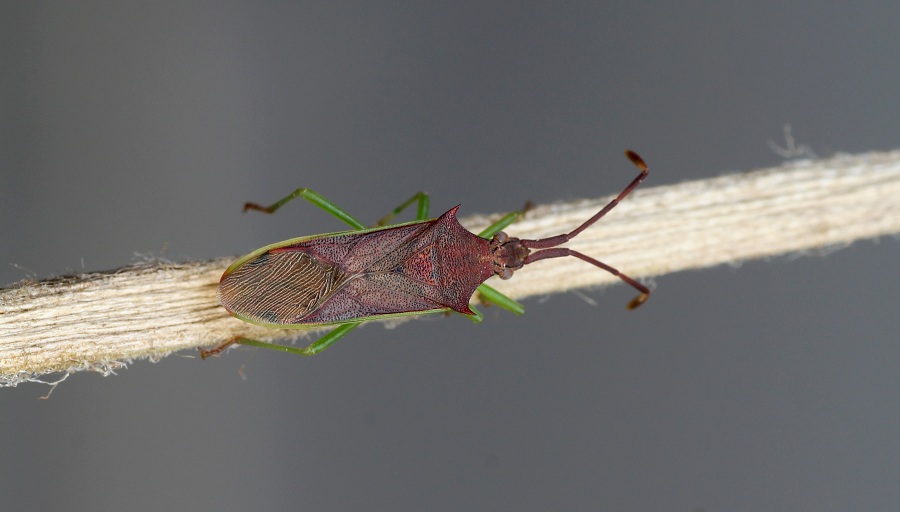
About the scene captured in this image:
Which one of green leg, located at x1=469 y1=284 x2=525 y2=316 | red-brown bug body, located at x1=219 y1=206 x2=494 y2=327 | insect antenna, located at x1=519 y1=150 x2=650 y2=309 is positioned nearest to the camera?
red-brown bug body, located at x1=219 y1=206 x2=494 y2=327

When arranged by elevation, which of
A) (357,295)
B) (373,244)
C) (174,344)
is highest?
(373,244)

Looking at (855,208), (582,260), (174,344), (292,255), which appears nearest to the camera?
(174,344)

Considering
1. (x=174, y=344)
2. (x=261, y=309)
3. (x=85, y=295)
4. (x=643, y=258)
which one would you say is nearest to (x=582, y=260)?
(x=643, y=258)

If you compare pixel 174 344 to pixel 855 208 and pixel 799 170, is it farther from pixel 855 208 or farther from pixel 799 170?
pixel 855 208

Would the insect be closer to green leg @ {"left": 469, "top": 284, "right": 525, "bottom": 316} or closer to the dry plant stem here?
green leg @ {"left": 469, "top": 284, "right": 525, "bottom": 316}

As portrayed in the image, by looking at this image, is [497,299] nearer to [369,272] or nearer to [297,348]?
[369,272]

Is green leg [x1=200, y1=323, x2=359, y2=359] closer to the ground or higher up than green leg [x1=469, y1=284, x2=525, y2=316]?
closer to the ground

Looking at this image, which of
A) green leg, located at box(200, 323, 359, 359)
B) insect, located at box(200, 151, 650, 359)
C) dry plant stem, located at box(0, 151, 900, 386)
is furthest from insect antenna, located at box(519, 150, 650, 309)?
green leg, located at box(200, 323, 359, 359)
